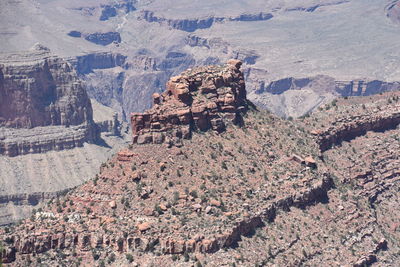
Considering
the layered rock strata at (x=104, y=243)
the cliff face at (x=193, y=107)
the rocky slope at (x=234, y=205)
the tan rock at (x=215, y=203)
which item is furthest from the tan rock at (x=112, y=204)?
the cliff face at (x=193, y=107)

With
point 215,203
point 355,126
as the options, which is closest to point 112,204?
point 215,203

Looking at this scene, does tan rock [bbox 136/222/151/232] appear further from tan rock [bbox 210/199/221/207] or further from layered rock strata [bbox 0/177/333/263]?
tan rock [bbox 210/199/221/207]

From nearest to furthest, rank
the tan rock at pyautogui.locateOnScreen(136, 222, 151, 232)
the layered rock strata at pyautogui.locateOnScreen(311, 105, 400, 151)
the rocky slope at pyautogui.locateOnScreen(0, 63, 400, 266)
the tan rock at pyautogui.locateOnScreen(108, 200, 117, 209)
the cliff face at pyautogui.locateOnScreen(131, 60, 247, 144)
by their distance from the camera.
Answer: the rocky slope at pyautogui.locateOnScreen(0, 63, 400, 266) → the tan rock at pyautogui.locateOnScreen(136, 222, 151, 232) → the tan rock at pyautogui.locateOnScreen(108, 200, 117, 209) → the cliff face at pyautogui.locateOnScreen(131, 60, 247, 144) → the layered rock strata at pyautogui.locateOnScreen(311, 105, 400, 151)

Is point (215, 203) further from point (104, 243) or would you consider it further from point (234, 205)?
point (104, 243)

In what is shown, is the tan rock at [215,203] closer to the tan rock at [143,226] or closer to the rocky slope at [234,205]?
the rocky slope at [234,205]

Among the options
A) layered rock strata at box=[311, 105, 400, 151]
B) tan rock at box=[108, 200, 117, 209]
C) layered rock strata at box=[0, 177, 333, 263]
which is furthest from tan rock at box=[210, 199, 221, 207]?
layered rock strata at box=[311, 105, 400, 151]
